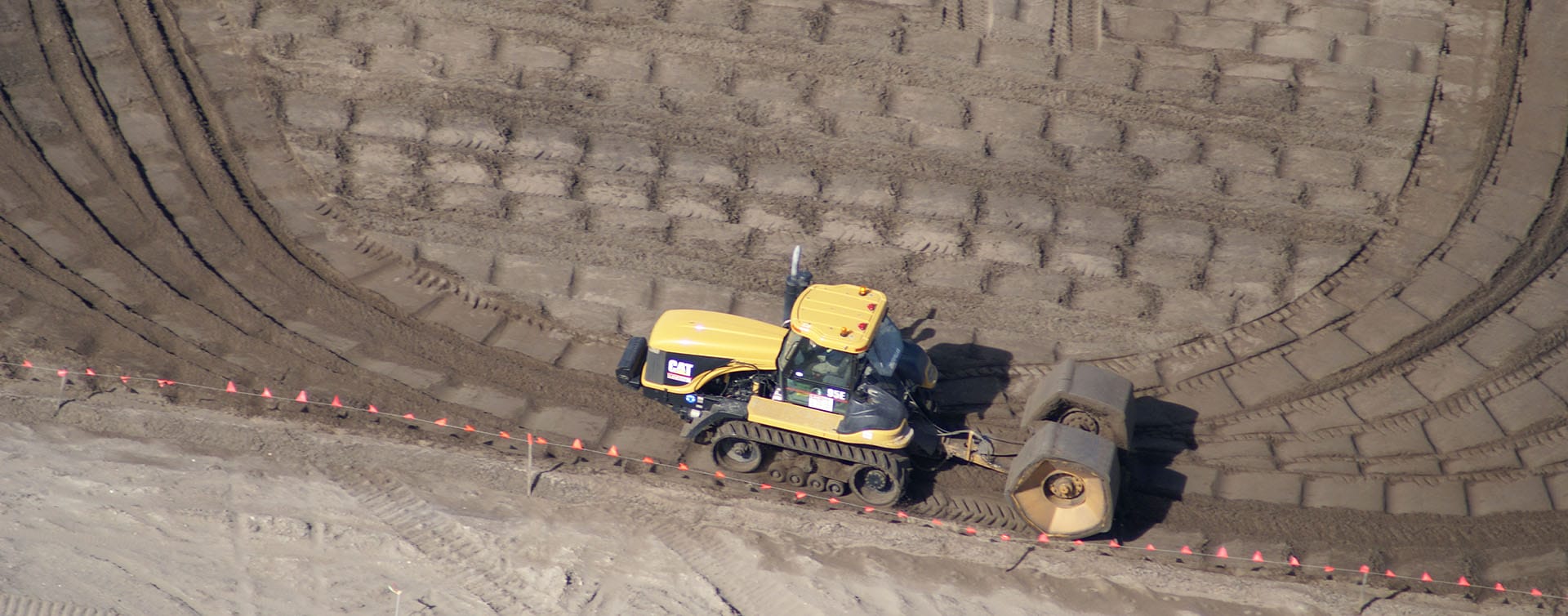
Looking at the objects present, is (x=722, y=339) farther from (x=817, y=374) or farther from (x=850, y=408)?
(x=850, y=408)

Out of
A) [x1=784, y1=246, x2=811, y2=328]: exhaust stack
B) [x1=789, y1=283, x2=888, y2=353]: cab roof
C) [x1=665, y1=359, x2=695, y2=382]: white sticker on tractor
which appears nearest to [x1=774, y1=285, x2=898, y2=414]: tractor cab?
[x1=789, y1=283, x2=888, y2=353]: cab roof

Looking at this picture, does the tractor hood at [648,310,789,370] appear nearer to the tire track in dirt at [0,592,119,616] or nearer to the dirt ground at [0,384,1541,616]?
the dirt ground at [0,384,1541,616]

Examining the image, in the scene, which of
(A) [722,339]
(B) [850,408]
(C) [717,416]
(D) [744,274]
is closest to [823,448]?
(B) [850,408]

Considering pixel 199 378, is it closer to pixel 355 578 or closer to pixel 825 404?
pixel 355 578

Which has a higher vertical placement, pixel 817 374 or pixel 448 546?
pixel 817 374

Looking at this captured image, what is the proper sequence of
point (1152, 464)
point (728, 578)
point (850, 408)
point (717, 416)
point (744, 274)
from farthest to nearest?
point (744, 274) → point (1152, 464) → point (717, 416) → point (850, 408) → point (728, 578)
